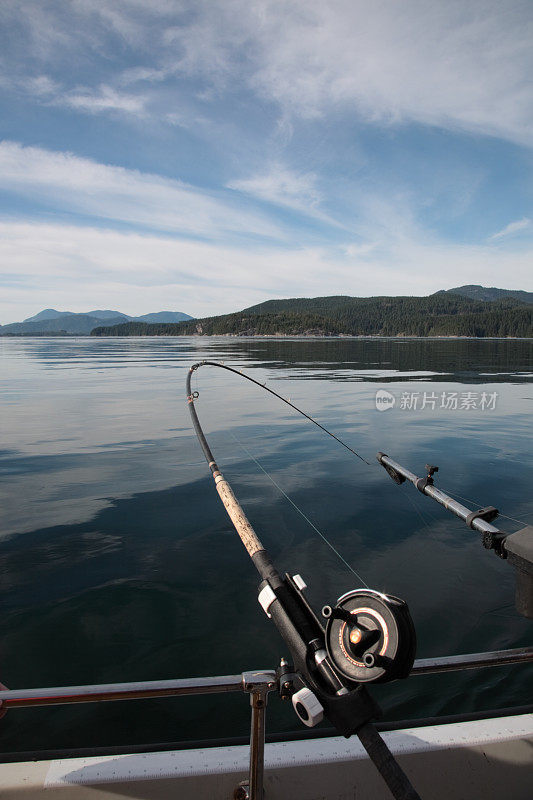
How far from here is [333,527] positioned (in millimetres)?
7551

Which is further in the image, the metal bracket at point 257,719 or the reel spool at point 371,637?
the metal bracket at point 257,719

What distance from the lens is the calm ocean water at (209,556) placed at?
13.9 ft

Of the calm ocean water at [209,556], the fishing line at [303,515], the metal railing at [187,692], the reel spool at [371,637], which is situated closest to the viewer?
the reel spool at [371,637]

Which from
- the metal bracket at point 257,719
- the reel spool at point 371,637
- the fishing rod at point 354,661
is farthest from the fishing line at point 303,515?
the reel spool at point 371,637

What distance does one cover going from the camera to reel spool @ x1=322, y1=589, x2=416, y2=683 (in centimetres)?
178

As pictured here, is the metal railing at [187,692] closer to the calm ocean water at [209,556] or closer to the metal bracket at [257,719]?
the metal bracket at [257,719]

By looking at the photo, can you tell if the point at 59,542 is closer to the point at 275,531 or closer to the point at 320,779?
the point at 275,531

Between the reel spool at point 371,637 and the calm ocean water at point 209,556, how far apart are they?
248 cm

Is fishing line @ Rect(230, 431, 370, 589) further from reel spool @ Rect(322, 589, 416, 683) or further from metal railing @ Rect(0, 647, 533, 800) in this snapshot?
reel spool @ Rect(322, 589, 416, 683)

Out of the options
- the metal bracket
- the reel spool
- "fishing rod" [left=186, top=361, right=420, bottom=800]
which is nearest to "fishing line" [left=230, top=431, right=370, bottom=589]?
the metal bracket

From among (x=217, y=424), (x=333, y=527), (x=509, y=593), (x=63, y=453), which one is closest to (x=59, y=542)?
(x=333, y=527)

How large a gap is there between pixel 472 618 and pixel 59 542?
18.1 feet

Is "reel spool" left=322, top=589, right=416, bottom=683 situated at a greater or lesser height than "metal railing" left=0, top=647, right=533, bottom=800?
greater

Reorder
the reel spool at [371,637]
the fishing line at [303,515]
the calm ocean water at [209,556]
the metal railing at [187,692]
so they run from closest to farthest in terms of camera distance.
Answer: the reel spool at [371,637] < the metal railing at [187,692] < the calm ocean water at [209,556] < the fishing line at [303,515]
